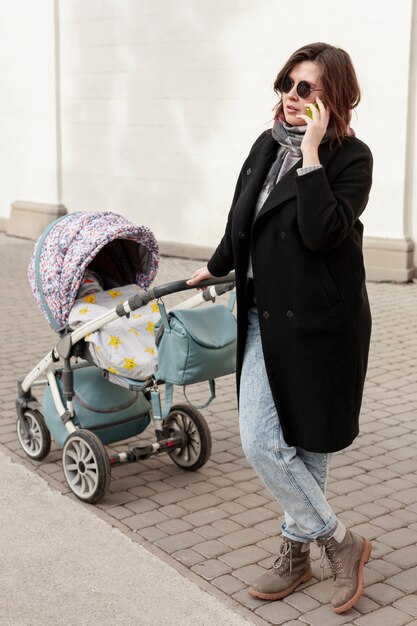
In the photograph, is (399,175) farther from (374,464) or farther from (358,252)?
(358,252)

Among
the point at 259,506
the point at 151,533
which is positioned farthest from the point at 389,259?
the point at 151,533

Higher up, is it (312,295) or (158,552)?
(312,295)

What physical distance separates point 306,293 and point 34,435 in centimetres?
247

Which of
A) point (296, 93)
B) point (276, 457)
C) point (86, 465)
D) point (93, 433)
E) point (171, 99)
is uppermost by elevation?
point (296, 93)

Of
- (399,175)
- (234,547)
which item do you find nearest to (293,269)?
(234,547)

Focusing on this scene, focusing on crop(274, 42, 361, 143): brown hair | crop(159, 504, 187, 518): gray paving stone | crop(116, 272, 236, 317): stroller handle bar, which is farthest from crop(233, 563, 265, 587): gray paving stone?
crop(274, 42, 361, 143): brown hair

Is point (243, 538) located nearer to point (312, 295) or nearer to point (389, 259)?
point (312, 295)

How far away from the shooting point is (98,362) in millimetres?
4949

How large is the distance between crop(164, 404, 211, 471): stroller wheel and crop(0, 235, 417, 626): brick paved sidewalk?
0.07m

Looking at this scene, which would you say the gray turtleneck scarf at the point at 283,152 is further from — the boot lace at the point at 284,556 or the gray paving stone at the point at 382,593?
the gray paving stone at the point at 382,593

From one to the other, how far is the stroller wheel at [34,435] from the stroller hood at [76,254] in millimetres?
571

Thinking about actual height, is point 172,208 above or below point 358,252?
below

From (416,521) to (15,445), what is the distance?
2345mm

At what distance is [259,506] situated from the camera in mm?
4855
